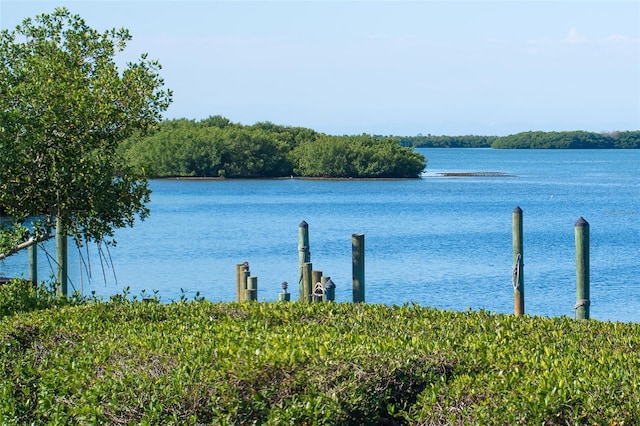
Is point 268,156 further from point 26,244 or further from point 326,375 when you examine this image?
point 326,375

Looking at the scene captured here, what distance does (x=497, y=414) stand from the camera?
17.7 ft

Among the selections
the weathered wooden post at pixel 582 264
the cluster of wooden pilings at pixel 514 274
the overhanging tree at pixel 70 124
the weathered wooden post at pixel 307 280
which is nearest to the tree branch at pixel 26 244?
the overhanging tree at pixel 70 124

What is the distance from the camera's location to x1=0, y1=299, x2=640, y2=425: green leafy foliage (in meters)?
5.52

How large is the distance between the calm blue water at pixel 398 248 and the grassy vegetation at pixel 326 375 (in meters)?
4.67

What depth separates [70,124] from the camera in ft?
36.8

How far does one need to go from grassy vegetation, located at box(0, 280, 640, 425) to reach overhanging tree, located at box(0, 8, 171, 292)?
397cm

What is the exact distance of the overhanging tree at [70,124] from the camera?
427 inches

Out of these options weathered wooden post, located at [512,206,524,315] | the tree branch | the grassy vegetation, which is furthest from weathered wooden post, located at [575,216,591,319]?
the tree branch

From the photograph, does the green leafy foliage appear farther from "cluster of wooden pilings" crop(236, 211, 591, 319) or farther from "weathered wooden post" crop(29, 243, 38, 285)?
"weathered wooden post" crop(29, 243, 38, 285)

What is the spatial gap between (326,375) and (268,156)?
10132cm

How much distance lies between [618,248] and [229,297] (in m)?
17.1

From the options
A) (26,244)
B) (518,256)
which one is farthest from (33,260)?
(518,256)

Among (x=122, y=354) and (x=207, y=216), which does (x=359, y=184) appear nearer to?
(x=207, y=216)

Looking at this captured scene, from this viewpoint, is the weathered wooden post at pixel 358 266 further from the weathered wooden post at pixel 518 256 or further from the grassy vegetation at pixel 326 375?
the grassy vegetation at pixel 326 375
